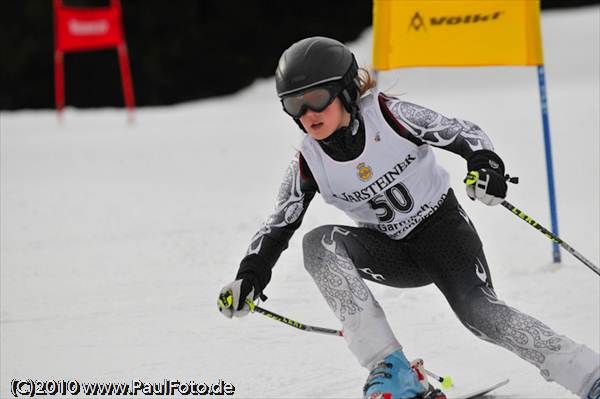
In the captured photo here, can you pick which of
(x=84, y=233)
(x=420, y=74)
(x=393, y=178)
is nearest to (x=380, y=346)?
(x=393, y=178)

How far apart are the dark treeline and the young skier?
44.0ft

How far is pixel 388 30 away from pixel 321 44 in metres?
2.57

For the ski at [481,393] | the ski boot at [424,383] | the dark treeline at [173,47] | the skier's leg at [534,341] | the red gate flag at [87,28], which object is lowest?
the dark treeline at [173,47]

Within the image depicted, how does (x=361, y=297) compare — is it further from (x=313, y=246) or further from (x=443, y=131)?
(x=443, y=131)

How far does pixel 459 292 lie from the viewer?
9.62 feet

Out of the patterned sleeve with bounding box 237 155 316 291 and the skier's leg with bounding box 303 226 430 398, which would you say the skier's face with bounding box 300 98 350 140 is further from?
the skier's leg with bounding box 303 226 430 398

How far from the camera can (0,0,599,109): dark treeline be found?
649 inches

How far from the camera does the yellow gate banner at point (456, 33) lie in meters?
5.18

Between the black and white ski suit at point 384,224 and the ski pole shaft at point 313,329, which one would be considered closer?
the black and white ski suit at point 384,224

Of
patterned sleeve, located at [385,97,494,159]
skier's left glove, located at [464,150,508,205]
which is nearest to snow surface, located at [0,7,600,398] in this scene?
patterned sleeve, located at [385,97,494,159]

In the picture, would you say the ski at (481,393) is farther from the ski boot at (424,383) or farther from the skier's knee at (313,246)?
the skier's knee at (313,246)

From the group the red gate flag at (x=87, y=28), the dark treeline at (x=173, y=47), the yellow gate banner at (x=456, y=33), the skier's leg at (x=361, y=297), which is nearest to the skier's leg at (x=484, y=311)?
the skier's leg at (x=361, y=297)

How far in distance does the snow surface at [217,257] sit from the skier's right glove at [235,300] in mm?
668

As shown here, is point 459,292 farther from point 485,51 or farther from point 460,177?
point 460,177
